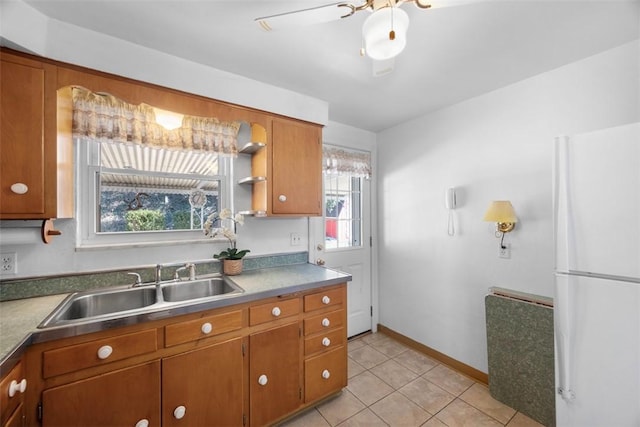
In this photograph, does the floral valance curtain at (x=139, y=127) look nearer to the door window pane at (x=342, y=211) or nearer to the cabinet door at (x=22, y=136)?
the cabinet door at (x=22, y=136)

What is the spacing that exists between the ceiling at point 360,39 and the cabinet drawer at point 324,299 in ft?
5.15

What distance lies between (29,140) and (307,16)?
1.45 meters

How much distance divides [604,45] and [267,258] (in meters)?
2.66

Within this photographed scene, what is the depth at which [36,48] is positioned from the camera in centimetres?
128

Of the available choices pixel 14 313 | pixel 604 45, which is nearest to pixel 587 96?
pixel 604 45

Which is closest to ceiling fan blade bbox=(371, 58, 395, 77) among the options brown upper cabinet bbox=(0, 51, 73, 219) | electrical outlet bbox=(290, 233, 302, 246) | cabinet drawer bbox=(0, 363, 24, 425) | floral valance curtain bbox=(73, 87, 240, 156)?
floral valance curtain bbox=(73, 87, 240, 156)

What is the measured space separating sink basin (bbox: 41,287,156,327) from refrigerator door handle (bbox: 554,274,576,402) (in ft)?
7.59

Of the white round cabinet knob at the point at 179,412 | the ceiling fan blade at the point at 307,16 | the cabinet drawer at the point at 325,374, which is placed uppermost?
the ceiling fan blade at the point at 307,16

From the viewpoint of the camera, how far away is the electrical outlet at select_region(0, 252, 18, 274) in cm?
140

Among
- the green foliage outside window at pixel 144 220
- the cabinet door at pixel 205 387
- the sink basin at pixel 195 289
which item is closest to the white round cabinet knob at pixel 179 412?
the cabinet door at pixel 205 387

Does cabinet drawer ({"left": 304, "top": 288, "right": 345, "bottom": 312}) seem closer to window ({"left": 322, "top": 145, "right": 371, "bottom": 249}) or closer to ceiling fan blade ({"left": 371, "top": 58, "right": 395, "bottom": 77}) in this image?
window ({"left": 322, "top": 145, "right": 371, "bottom": 249})

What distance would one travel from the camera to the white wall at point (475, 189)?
5.51 feet

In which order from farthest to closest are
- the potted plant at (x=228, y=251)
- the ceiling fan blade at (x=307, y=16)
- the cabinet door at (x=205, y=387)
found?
the potted plant at (x=228, y=251) < the cabinet door at (x=205, y=387) < the ceiling fan blade at (x=307, y=16)

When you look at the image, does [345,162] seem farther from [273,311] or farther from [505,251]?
[273,311]
